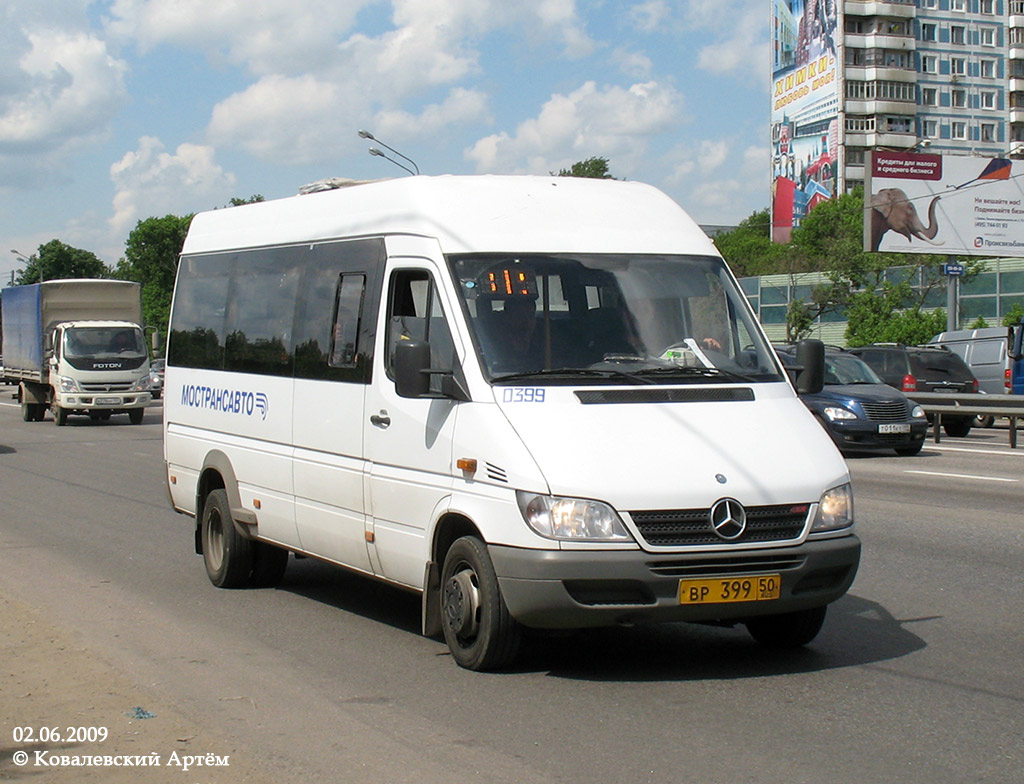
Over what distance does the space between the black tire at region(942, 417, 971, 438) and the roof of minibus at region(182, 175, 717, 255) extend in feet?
69.0

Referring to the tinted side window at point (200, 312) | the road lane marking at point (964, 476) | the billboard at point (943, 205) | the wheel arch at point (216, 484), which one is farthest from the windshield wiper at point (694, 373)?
the billboard at point (943, 205)

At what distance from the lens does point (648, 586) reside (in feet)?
20.8

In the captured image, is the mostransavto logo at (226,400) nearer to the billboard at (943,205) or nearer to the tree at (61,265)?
the billboard at (943,205)

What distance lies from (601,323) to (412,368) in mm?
1044

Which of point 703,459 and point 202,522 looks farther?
point 202,522

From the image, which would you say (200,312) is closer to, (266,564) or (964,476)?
(266,564)

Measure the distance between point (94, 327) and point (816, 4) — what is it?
8083cm

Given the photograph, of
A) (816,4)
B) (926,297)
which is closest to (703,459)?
(926,297)

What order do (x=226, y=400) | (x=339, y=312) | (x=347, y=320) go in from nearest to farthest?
(x=347, y=320) < (x=339, y=312) < (x=226, y=400)

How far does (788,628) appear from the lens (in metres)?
7.19

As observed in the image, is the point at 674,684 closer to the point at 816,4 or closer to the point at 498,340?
the point at 498,340

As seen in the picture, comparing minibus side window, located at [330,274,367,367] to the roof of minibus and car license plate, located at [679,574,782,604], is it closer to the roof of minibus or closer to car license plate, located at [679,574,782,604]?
the roof of minibus

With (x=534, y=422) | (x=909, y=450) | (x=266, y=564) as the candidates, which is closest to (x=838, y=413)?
(x=909, y=450)

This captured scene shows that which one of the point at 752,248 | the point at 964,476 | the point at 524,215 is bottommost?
the point at 964,476
